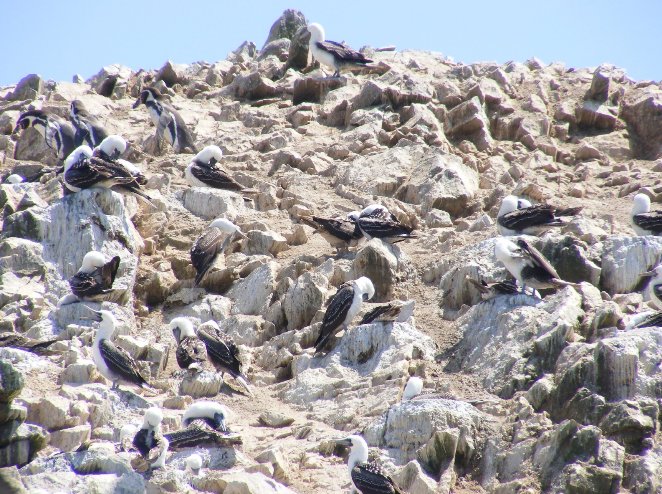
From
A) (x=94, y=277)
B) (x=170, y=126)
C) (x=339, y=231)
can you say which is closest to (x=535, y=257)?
(x=339, y=231)

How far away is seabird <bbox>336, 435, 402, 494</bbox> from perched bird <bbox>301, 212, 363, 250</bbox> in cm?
549

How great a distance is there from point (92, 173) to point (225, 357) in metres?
3.73

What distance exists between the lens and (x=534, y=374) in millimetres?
11531

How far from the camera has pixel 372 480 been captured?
9531 mm

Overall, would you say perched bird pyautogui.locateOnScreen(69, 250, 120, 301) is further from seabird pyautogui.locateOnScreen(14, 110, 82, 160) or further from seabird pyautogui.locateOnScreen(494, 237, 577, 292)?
seabird pyautogui.locateOnScreen(494, 237, 577, 292)

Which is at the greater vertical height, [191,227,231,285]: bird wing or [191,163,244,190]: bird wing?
[191,163,244,190]: bird wing

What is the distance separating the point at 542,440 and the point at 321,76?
13.5 m

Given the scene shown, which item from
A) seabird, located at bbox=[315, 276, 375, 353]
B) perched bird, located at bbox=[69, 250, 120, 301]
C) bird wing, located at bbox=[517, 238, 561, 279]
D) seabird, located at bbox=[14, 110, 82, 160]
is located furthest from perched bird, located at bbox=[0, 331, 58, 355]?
seabird, located at bbox=[14, 110, 82, 160]

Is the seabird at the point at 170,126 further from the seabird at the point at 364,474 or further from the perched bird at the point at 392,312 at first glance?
the seabird at the point at 364,474

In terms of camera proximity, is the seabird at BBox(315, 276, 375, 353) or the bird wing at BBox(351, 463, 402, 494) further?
the seabird at BBox(315, 276, 375, 353)

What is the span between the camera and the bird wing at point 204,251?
586 inches

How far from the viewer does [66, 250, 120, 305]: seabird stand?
13547 millimetres

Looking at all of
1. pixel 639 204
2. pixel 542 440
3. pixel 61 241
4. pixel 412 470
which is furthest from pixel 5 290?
pixel 639 204

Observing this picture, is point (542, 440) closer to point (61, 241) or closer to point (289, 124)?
point (61, 241)
